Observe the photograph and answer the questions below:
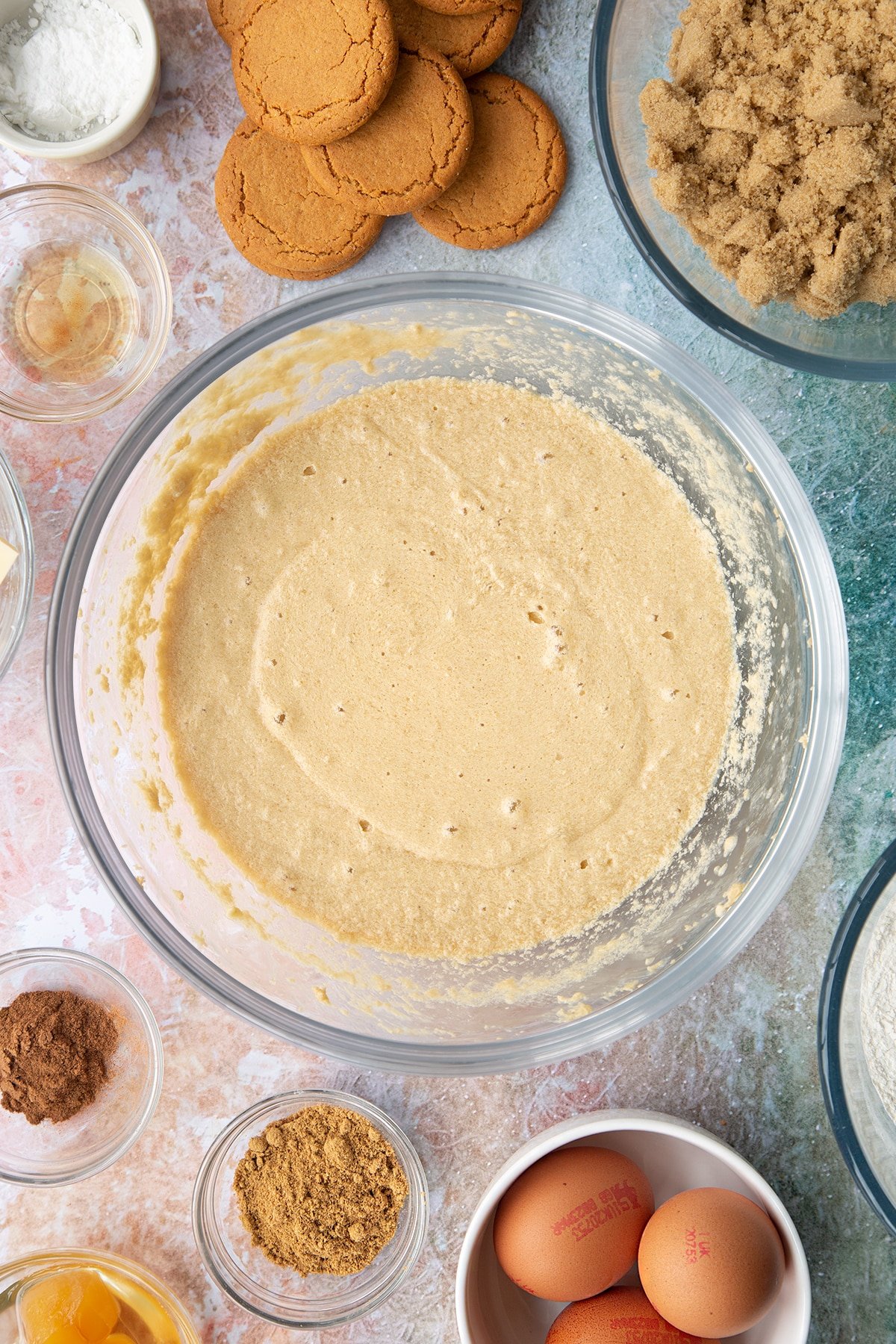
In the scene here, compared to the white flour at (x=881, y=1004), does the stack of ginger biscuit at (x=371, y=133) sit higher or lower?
higher

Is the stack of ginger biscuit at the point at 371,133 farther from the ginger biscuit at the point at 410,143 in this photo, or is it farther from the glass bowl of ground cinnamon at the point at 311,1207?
the glass bowl of ground cinnamon at the point at 311,1207

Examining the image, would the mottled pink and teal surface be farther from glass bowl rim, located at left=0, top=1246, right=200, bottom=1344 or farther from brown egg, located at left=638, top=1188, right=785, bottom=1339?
brown egg, located at left=638, top=1188, right=785, bottom=1339

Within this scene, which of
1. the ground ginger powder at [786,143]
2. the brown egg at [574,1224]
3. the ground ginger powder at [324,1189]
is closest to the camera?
the ground ginger powder at [786,143]

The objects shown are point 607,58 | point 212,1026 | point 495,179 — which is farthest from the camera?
point 212,1026

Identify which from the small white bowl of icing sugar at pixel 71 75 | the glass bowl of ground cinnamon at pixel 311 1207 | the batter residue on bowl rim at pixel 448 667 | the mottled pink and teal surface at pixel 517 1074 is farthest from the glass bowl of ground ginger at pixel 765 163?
the glass bowl of ground cinnamon at pixel 311 1207

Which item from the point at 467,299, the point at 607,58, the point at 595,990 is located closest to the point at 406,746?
the point at 595,990

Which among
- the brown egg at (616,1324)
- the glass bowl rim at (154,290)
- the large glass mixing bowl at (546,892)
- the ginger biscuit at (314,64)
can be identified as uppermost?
the ginger biscuit at (314,64)

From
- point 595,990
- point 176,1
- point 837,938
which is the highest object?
point 176,1

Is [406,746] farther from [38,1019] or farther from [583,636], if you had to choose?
[38,1019]
